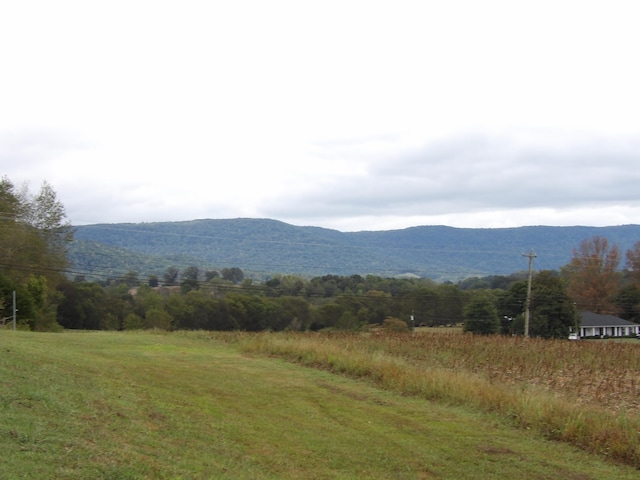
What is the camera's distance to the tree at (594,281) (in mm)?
70875

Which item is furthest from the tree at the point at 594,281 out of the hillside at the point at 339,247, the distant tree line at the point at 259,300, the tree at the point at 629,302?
the hillside at the point at 339,247

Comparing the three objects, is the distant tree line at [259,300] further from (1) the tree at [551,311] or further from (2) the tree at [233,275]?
(2) the tree at [233,275]

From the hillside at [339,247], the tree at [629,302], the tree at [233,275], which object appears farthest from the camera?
the hillside at [339,247]

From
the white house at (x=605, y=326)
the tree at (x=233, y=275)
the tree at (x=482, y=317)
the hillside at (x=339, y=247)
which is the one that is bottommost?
the white house at (x=605, y=326)

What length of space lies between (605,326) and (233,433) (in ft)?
200

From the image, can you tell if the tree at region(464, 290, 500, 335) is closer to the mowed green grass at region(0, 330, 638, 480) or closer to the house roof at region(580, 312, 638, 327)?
the house roof at region(580, 312, 638, 327)

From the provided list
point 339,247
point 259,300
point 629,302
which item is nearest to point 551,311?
point 629,302

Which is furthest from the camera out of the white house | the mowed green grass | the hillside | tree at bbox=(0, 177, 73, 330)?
the hillside

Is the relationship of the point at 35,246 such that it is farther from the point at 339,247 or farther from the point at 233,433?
the point at 339,247

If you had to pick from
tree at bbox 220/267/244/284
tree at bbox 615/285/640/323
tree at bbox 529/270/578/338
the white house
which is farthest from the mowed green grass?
tree at bbox 220/267/244/284

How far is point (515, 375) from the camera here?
1845cm

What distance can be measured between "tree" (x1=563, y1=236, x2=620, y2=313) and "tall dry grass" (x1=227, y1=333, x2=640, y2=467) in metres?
47.2

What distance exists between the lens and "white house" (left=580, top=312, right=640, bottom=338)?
63250 mm

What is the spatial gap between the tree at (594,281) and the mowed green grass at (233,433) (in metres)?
61.4
